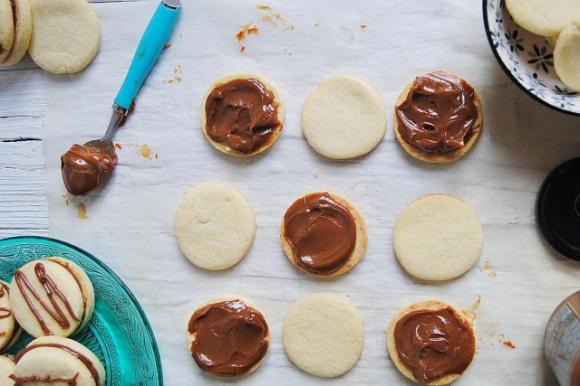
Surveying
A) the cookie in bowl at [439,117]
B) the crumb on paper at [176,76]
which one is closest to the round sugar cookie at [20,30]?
the crumb on paper at [176,76]

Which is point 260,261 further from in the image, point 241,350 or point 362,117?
point 362,117

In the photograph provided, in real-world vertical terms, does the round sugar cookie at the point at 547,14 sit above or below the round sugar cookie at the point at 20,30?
above

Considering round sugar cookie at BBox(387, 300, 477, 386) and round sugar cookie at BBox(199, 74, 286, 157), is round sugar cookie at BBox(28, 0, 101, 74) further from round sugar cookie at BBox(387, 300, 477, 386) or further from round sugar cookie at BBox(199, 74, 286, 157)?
round sugar cookie at BBox(387, 300, 477, 386)

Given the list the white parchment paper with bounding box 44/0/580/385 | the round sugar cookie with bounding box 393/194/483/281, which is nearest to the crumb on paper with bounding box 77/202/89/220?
the white parchment paper with bounding box 44/0/580/385

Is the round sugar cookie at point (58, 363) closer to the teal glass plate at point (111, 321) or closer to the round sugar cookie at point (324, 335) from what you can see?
the teal glass plate at point (111, 321)

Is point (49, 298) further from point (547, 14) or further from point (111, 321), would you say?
point (547, 14)

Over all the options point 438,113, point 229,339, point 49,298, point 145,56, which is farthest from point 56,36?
point 438,113
